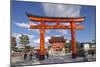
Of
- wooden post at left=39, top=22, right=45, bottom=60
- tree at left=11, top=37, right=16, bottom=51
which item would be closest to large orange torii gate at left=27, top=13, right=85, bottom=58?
wooden post at left=39, top=22, right=45, bottom=60

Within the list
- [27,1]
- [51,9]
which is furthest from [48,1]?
[27,1]

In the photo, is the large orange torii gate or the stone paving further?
the large orange torii gate

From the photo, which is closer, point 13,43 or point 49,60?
point 13,43

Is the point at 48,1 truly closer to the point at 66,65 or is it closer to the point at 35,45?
the point at 35,45

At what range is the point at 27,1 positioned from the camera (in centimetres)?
279

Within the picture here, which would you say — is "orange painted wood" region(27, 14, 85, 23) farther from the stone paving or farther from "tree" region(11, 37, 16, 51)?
the stone paving

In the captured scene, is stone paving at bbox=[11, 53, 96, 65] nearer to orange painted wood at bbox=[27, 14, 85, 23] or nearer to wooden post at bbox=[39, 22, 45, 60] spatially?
wooden post at bbox=[39, 22, 45, 60]

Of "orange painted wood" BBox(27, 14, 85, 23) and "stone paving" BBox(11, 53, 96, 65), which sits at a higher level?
"orange painted wood" BBox(27, 14, 85, 23)

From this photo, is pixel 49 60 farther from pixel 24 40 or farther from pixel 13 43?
pixel 13 43

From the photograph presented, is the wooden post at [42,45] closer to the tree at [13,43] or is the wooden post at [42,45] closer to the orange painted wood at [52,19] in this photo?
the orange painted wood at [52,19]

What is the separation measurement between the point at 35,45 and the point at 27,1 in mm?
616

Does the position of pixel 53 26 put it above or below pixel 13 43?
above

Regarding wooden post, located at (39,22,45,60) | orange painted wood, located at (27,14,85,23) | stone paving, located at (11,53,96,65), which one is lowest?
stone paving, located at (11,53,96,65)

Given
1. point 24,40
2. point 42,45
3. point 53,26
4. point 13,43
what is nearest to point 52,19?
point 53,26
